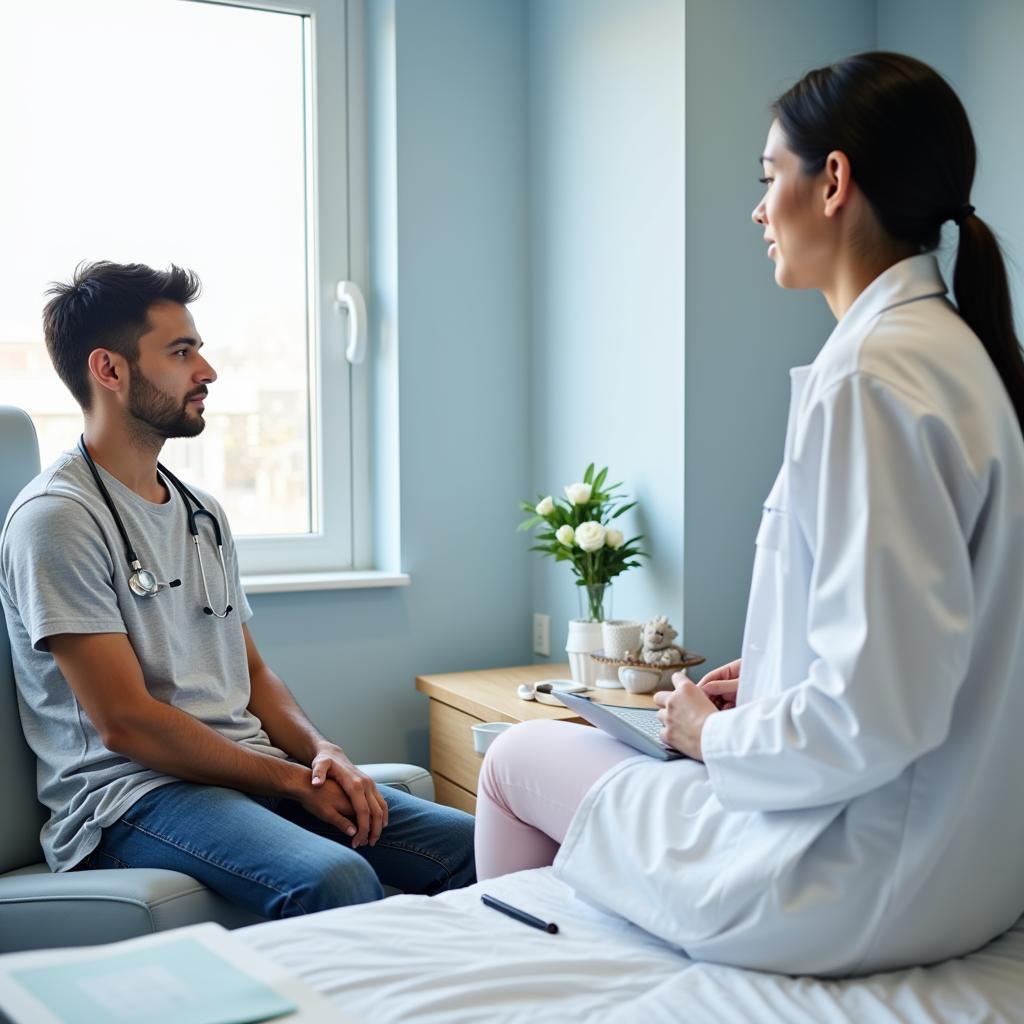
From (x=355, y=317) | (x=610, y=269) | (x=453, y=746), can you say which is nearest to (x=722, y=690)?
(x=453, y=746)

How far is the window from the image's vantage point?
2486mm

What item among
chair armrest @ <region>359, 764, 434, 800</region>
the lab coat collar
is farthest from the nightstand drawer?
the lab coat collar

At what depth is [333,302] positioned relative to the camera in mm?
2777

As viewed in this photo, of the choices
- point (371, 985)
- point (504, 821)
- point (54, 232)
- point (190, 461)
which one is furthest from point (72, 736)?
point (54, 232)

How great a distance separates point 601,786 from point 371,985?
321mm

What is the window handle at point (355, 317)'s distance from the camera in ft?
9.02

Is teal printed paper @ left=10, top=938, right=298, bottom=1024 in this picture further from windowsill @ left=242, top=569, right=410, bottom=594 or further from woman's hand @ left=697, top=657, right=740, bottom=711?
windowsill @ left=242, top=569, right=410, bottom=594

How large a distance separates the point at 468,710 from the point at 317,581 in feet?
1.51

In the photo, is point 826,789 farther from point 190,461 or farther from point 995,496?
point 190,461

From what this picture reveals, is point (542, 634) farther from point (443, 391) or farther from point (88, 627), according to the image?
point (88, 627)

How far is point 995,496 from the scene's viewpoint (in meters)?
0.98

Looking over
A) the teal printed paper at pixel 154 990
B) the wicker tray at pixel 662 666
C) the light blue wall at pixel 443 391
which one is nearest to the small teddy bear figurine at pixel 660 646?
the wicker tray at pixel 662 666

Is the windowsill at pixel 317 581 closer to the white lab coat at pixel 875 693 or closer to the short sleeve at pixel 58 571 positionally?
the short sleeve at pixel 58 571

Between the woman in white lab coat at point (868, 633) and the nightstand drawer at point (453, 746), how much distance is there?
1.22 metres
